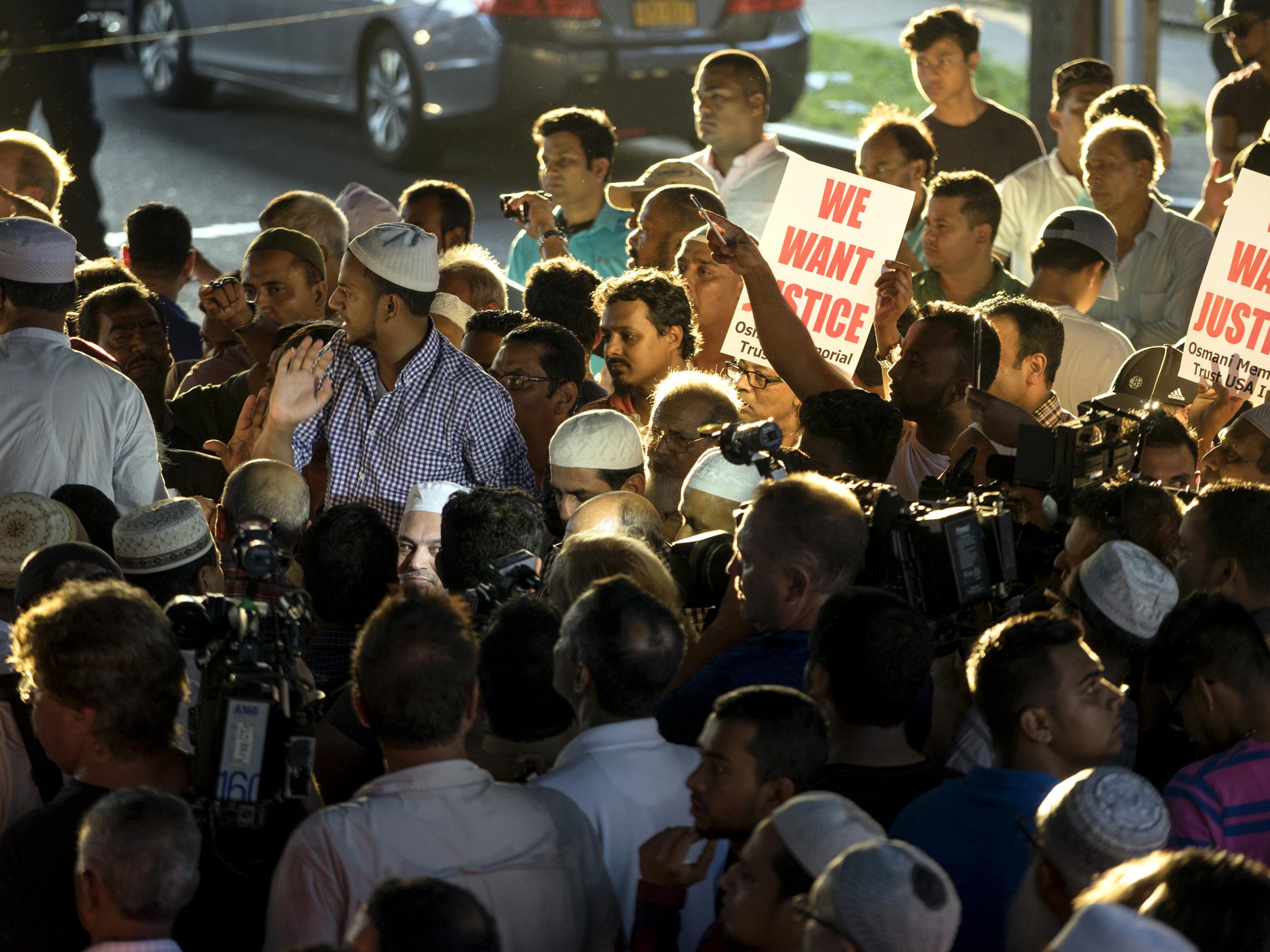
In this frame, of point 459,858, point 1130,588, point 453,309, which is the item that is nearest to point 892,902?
point 459,858

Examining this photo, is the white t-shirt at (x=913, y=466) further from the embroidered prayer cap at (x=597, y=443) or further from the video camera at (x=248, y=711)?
the video camera at (x=248, y=711)

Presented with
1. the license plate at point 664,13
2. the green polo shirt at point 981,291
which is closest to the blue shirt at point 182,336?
the green polo shirt at point 981,291

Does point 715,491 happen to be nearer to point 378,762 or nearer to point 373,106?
point 378,762

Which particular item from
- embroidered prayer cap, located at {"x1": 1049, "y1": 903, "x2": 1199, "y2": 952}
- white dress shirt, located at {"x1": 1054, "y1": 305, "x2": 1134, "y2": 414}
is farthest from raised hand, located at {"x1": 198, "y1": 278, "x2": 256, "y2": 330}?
embroidered prayer cap, located at {"x1": 1049, "y1": 903, "x2": 1199, "y2": 952}

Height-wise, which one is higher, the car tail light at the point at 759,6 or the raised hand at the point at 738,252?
the car tail light at the point at 759,6

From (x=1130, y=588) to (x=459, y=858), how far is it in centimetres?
166

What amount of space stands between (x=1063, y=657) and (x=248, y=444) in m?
3.32

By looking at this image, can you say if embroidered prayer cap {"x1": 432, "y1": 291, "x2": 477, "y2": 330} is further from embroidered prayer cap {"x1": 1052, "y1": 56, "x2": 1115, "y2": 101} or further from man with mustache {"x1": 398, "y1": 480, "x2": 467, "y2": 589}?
embroidered prayer cap {"x1": 1052, "y1": 56, "x2": 1115, "y2": 101}

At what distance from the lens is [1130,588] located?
144 inches

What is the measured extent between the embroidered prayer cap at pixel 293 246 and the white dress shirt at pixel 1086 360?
303cm

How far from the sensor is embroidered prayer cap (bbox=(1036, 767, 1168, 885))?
2678 millimetres

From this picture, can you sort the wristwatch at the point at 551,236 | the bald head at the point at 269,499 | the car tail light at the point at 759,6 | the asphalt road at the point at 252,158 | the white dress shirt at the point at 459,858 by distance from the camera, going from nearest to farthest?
the white dress shirt at the point at 459,858, the bald head at the point at 269,499, the wristwatch at the point at 551,236, the car tail light at the point at 759,6, the asphalt road at the point at 252,158

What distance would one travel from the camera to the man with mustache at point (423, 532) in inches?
180

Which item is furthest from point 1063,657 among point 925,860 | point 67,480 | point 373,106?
point 373,106
